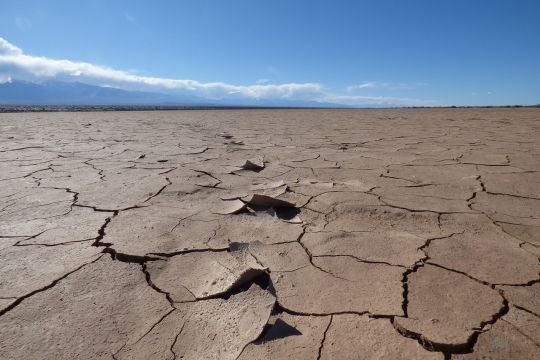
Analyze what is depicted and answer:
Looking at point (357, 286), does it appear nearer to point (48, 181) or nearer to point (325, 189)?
point (325, 189)

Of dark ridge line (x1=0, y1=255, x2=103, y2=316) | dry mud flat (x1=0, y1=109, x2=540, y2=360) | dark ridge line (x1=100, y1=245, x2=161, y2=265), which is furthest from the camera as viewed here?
dark ridge line (x1=100, y1=245, x2=161, y2=265)

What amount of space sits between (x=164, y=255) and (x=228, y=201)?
654 mm

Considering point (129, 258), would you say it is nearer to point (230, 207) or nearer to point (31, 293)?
point (31, 293)

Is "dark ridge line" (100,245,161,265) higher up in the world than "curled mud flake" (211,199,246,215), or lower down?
lower down

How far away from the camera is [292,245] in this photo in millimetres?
1349

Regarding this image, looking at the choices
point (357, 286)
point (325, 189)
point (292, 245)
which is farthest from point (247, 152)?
point (357, 286)

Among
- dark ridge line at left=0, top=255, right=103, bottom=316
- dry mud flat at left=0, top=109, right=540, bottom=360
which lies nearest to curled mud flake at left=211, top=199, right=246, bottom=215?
dry mud flat at left=0, top=109, right=540, bottom=360

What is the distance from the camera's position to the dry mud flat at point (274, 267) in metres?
0.83

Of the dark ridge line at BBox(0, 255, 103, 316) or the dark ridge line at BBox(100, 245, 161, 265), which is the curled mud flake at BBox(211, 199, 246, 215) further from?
the dark ridge line at BBox(0, 255, 103, 316)

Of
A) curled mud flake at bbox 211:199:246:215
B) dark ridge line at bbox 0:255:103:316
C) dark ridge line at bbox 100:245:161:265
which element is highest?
curled mud flake at bbox 211:199:246:215

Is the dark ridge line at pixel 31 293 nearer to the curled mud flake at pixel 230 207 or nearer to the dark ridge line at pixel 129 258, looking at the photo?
the dark ridge line at pixel 129 258

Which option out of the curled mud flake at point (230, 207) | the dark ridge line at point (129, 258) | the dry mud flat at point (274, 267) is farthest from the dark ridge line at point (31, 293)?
the curled mud flake at point (230, 207)

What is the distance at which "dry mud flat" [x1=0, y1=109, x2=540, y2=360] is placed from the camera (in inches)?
32.9

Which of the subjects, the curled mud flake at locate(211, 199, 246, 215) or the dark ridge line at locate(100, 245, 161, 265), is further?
the curled mud flake at locate(211, 199, 246, 215)
